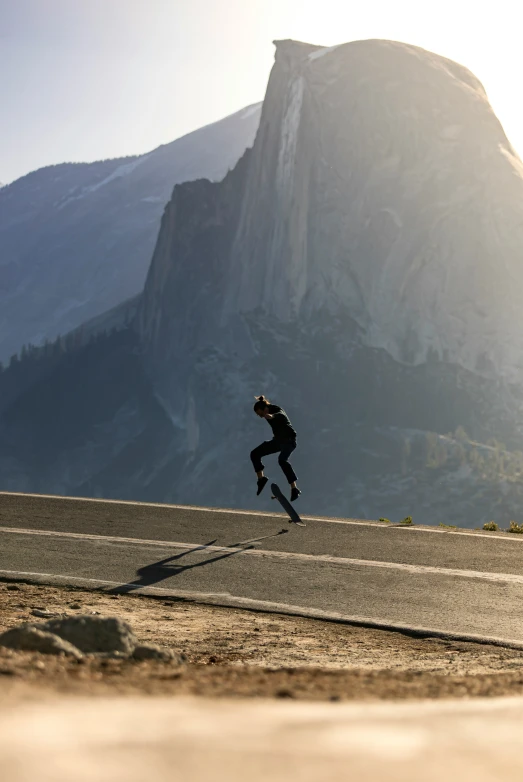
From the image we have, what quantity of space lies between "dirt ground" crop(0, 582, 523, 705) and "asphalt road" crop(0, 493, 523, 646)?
506 mm

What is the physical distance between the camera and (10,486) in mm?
167000

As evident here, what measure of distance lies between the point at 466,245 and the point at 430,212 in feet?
26.3

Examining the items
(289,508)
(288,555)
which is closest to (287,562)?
(288,555)

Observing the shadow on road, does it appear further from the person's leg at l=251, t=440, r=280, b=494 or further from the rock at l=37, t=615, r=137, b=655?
the rock at l=37, t=615, r=137, b=655

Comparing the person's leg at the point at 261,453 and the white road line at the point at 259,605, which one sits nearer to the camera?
the white road line at the point at 259,605

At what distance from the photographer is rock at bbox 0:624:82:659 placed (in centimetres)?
430

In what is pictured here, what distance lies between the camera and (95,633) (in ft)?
15.9

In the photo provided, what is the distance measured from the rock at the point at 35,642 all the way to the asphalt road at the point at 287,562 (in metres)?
4.00

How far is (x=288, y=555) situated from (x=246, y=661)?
4749 mm

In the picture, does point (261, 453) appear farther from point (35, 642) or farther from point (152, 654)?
point (35, 642)

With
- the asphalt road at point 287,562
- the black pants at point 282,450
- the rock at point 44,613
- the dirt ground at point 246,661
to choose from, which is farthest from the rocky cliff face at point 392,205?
the rock at point 44,613

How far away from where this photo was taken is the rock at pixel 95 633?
15.4ft

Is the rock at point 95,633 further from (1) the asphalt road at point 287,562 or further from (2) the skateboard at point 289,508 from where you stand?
(2) the skateboard at point 289,508

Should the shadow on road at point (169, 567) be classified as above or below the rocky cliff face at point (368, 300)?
below
